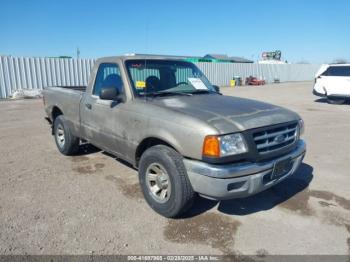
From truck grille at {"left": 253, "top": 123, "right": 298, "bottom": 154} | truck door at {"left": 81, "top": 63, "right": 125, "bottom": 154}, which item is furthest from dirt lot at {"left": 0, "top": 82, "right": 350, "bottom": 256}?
truck grille at {"left": 253, "top": 123, "right": 298, "bottom": 154}

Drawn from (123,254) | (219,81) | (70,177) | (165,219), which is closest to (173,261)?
(123,254)

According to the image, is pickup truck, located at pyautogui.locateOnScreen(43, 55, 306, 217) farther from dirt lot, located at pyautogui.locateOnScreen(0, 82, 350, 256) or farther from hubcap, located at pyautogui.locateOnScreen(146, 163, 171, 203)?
dirt lot, located at pyautogui.locateOnScreen(0, 82, 350, 256)

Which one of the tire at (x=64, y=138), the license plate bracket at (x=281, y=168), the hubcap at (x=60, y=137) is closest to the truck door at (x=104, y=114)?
the tire at (x=64, y=138)

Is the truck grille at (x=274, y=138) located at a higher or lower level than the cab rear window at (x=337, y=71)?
lower

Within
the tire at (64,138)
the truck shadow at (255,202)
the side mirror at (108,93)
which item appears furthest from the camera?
the tire at (64,138)

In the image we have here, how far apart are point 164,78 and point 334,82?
12511 millimetres

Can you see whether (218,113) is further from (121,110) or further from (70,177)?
(70,177)

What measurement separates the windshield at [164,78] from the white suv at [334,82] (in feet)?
38.2

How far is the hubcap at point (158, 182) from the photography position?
10.8 ft

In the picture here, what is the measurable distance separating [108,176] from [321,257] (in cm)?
318

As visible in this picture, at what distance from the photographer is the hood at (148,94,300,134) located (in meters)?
2.96

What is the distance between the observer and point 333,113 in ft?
37.7

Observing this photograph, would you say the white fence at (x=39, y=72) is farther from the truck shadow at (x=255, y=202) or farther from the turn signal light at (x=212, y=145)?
the turn signal light at (x=212, y=145)

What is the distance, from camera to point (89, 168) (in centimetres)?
498
